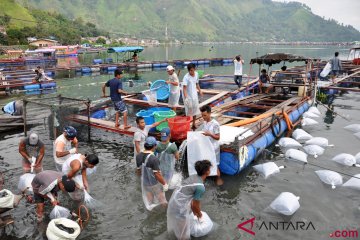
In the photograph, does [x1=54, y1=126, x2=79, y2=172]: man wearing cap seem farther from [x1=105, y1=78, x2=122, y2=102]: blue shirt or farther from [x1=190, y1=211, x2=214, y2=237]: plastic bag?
[x1=190, y1=211, x2=214, y2=237]: plastic bag

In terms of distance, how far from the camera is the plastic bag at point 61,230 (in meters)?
5.26

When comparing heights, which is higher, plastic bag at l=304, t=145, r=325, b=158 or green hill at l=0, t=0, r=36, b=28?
green hill at l=0, t=0, r=36, b=28

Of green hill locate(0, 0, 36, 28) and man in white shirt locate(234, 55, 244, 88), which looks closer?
man in white shirt locate(234, 55, 244, 88)

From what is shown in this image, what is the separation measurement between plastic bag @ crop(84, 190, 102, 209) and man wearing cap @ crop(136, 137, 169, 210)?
52.9 inches

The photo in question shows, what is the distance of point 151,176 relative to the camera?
664 centimetres

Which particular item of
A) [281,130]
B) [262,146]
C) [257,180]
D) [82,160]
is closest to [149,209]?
[82,160]

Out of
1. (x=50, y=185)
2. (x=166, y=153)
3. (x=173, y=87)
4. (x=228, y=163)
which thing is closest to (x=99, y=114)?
(x=173, y=87)

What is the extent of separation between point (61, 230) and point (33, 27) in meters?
96.9

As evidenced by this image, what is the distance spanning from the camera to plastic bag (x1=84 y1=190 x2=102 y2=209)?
7043mm

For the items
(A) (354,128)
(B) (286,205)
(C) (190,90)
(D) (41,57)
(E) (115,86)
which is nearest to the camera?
(B) (286,205)

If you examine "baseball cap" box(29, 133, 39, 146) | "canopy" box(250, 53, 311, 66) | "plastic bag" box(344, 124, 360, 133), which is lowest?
"plastic bag" box(344, 124, 360, 133)

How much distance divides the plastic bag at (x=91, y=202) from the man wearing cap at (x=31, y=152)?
1.64 meters

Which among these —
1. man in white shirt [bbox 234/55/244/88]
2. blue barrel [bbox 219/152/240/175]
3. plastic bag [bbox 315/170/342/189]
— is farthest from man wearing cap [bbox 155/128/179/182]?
man in white shirt [bbox 234/55/244/88]

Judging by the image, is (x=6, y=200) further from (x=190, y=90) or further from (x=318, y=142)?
(x=318, y=142)
